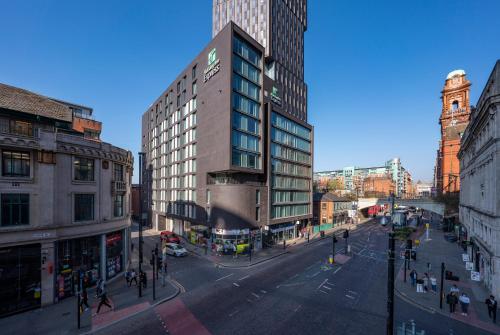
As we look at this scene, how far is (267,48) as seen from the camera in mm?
51844

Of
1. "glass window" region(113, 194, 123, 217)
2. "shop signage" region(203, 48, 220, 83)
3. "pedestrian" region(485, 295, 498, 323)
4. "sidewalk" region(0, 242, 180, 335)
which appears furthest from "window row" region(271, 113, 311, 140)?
"pedestrian" region(485, 295, 498, 323)

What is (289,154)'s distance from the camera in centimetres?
4512

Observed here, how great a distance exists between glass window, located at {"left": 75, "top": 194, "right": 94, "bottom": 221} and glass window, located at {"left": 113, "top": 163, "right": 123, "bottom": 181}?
3277mm

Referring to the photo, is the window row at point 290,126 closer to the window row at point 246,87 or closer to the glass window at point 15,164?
the window row at point 246,87

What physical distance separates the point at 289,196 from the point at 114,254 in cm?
2955

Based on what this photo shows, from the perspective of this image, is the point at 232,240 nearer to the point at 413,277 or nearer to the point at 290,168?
the point at 290,168

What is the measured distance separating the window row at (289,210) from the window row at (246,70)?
21.1m

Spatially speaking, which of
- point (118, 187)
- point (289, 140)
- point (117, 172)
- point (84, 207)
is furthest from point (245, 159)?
point (84, 207)

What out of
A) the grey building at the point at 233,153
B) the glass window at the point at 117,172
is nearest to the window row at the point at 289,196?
the grey building at the point at 233,153

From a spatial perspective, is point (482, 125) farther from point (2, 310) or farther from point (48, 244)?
point (2, 310)

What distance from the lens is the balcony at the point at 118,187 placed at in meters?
22.1

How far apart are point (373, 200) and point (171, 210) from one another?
175 ft

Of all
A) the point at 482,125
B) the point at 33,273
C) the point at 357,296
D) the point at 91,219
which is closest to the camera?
the point at 33,273

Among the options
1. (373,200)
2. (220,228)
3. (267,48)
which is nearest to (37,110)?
(220,228)
